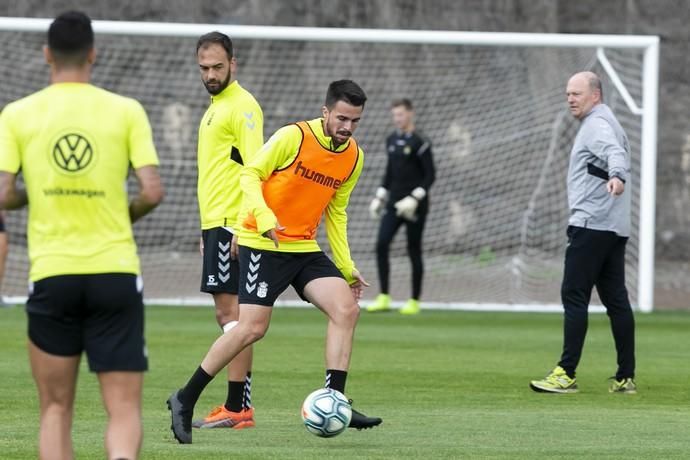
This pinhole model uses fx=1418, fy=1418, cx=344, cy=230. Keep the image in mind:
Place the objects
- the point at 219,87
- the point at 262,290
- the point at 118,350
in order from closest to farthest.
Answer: the point at 118,350 → the point at 262,290 → the point at 219,87

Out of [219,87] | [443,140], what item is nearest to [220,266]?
[219,87]

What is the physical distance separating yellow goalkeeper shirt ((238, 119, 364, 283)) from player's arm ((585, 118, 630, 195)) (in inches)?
80.3

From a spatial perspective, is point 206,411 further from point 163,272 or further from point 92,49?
point 163,272

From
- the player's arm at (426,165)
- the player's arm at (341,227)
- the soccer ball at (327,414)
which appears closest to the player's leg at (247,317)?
the player's arm at (341,227)

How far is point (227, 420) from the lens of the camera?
25.3ft

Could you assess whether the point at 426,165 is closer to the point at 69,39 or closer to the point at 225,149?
the point at 225,149

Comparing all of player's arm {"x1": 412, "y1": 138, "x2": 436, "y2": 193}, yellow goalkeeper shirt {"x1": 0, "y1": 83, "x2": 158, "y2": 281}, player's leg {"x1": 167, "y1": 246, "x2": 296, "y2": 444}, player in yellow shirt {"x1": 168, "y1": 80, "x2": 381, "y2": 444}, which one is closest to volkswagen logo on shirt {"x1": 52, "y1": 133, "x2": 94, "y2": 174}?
yellow goalkeeper shirt {"x1": 0, "y1": 83, "x2": 158, "y2": 281}

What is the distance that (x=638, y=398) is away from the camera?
9.16 m

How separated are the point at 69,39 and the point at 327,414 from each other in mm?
2743

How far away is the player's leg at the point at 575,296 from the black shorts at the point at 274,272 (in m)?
2.49

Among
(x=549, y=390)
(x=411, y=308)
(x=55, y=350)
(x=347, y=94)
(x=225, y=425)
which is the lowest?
(x=411, y=308)

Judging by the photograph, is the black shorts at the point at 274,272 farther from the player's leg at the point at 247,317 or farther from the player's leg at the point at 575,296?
the player's leg at the point at 575,296

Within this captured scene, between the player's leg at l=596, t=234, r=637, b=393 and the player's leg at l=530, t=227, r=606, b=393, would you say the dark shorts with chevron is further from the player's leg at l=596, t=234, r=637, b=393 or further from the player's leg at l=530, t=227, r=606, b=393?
the player's leg at l=596, t=234, r=637, b=393

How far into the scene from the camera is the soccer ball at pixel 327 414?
695 cm
